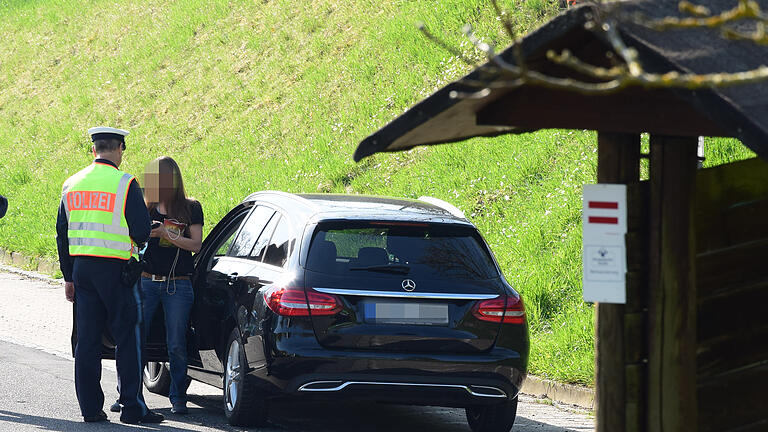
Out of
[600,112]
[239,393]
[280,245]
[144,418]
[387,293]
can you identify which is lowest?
[144,418]

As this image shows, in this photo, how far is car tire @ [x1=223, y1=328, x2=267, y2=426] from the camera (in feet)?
25.3

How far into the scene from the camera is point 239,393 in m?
7.75

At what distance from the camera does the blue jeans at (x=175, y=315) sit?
27.9 ft

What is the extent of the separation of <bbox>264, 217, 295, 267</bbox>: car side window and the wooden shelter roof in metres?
3.02

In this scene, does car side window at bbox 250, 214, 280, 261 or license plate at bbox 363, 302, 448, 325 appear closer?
license plate at bbox 363, 302, 448, 325

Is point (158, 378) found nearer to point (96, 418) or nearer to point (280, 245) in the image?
point (96, 418)

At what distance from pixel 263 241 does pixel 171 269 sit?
0.73 m

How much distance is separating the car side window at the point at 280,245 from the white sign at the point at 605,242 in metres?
3.29

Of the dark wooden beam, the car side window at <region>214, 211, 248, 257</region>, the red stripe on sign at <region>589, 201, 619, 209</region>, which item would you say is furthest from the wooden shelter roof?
the car side window at <region>214, 211, 248, 257</region>

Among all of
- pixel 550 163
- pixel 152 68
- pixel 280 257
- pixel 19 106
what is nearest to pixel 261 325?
pixel 280 257

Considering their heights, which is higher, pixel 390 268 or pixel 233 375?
pixel 390 268

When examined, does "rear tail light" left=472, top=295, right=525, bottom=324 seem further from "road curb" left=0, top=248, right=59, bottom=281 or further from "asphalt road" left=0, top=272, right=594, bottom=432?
"road curb" left=0, top=248, right=59, bottom=281

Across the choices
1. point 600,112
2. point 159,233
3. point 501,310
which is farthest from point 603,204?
point 159,233

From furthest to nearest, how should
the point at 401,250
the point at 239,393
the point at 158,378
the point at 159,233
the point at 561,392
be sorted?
the point at 158,378
the point at 561,392
the point at 159,233
the point at 239,393
the point at 401,250
